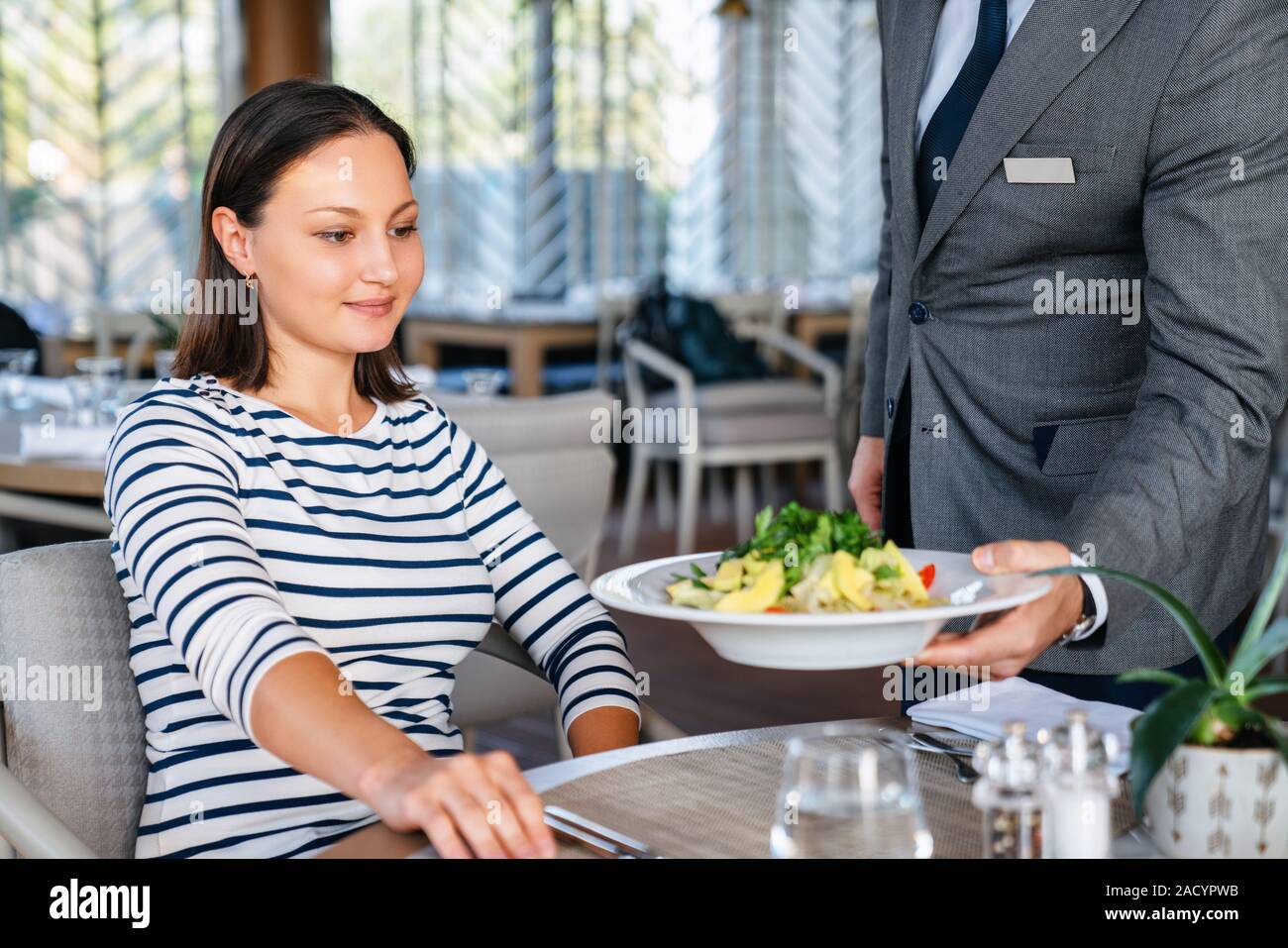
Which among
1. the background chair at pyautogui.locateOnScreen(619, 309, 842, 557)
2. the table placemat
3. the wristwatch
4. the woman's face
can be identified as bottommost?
the background chair at pyautogui.locateOnScreen(619, 309, 842, 557)

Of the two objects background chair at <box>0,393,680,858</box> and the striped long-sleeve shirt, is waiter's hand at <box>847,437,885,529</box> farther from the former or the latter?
background chair at <box>0,393,680,858</box>

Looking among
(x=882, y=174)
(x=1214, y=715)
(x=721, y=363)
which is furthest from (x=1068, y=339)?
(x=721, y=363)

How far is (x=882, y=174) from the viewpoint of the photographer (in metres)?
1.96

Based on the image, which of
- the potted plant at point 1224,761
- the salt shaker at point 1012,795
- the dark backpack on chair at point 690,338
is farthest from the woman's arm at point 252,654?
the dark backpack on chair at point 690,338

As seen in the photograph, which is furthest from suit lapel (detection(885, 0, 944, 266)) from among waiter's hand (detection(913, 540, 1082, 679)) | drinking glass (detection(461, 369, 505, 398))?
drinking glass (detection(461, 369, 505, 398))

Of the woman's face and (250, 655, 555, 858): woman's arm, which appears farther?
the woman's face

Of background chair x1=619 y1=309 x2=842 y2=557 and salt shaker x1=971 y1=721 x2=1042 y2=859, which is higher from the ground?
salt shaker x1=971 y1=721 x2=1042 y2=859

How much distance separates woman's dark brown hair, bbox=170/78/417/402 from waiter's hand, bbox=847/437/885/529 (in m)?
0.77

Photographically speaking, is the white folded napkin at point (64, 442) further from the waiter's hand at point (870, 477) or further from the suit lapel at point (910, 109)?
the suit lapel at point (910, 109)

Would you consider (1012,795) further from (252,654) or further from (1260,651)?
(252,654)

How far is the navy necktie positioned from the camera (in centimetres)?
155

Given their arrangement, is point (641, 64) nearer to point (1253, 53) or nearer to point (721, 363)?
point (721, 363)

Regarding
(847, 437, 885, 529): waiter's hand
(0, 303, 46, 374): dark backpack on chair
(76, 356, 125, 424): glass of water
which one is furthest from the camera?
(0, 303, 46, 374): dark backpack on chair

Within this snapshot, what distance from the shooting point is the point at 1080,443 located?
1527 millimetres
